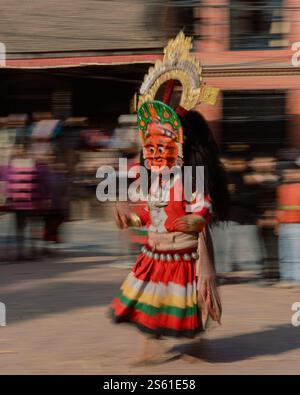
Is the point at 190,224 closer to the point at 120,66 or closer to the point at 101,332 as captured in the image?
the point at 101,332

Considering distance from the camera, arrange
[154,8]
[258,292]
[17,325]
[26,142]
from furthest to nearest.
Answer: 1. [154,8]
2. [26,142]
3. [258,292]
4. [17,325]

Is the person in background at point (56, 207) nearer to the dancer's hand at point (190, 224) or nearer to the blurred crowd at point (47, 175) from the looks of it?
the blurred crowd at point (47, 175)

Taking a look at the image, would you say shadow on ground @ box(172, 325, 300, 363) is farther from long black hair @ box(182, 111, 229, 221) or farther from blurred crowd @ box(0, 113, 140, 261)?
blurred crowd @ box(0, 113, 140, 261)

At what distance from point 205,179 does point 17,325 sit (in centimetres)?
233

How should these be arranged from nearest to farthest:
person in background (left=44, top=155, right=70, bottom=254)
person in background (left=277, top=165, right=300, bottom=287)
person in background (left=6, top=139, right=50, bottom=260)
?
person in background (left=277, top=165, right=300, bottom=287), person in background (left=6, top=139, right=50, bottom=260), person in background (left=44, top=155, right=70, bottom=254)

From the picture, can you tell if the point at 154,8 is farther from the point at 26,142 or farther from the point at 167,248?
the point at 167,248

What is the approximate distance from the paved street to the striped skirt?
0.31m

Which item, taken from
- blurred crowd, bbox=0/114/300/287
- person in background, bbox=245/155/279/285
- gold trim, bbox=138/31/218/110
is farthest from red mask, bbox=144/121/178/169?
person in background, bbox=245/155/279/285

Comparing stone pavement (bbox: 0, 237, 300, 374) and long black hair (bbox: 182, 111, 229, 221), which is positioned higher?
long black hair (bbox: 182, 111, 229, 221)

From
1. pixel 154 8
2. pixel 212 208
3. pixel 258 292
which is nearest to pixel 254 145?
pixel 154 8

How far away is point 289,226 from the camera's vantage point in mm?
9469

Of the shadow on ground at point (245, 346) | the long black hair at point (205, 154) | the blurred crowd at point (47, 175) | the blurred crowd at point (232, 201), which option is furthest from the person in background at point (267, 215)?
the long black hair at point (205, 154)

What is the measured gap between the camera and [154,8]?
15844mm

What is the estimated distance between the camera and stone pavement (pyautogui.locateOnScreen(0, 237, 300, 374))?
20.5 ft
